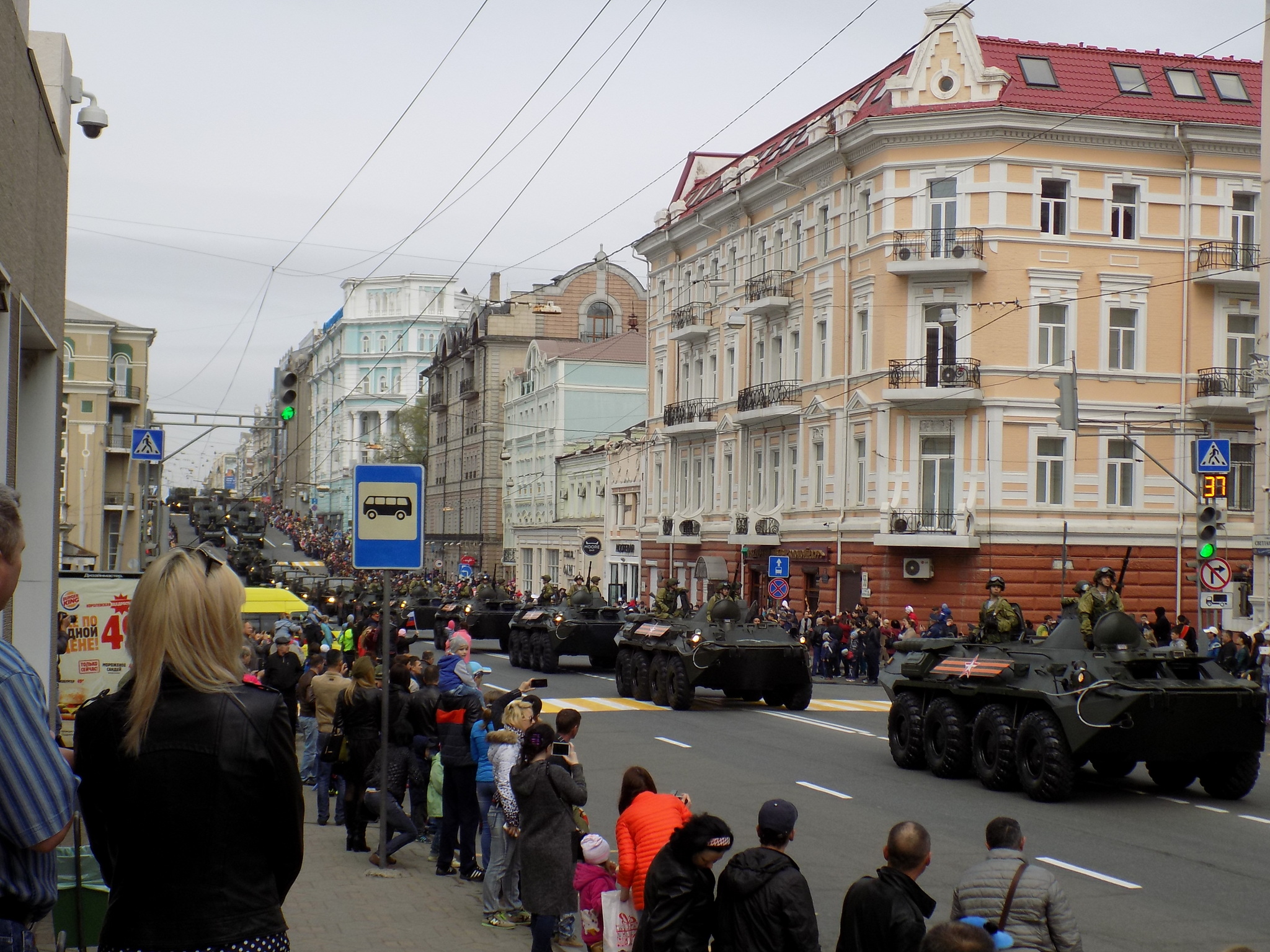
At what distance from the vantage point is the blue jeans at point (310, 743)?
15.4 metres

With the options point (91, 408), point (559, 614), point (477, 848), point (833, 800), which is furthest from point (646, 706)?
point (91, 408)

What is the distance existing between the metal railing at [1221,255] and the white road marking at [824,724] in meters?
20.5

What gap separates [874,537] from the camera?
39.2 m

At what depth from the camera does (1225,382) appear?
39.4m

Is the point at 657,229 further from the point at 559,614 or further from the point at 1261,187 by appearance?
the point at 1261,187

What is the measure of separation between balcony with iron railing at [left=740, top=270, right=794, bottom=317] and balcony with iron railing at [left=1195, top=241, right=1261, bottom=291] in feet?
38.1

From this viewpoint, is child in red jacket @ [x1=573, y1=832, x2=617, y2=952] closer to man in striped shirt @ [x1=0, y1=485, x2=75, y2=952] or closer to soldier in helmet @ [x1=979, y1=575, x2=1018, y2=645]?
man in striped shirt @ [x1=0, y1=485, x2=75, y2=952]

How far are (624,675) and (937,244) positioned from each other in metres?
15.9

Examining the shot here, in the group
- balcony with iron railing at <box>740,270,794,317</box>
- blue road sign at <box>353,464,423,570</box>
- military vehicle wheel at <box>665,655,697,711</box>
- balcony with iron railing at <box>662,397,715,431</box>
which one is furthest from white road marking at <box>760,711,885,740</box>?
balcony with iron railing at <box>662,397,715,431</box>

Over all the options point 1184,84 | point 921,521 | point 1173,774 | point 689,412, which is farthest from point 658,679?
point 689,412

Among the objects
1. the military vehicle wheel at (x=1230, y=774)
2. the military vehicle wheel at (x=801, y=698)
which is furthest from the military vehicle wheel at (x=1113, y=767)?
the military vehicle wheel at (x=801, y=698)

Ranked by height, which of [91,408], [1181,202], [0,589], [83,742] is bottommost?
[83,742]

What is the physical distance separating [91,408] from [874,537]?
3445cm

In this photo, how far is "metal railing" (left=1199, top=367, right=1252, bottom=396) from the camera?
3928 cm
